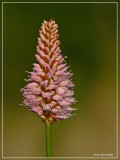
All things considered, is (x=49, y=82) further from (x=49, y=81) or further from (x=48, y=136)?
(x=48, y=136)

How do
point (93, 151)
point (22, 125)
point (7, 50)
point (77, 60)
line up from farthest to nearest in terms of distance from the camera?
point (77, 60) → point (7, 50) → point (22, 125) → point (93, 151)

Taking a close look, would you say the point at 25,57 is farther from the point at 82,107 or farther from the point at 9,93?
the point at 82,107

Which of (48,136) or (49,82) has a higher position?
(49,82)

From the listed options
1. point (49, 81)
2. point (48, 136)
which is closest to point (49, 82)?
point (49, 81)

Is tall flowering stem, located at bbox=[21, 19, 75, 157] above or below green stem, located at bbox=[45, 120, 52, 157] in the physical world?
above

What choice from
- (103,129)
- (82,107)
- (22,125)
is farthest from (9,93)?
(103,129)

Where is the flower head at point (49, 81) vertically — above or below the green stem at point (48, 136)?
above
